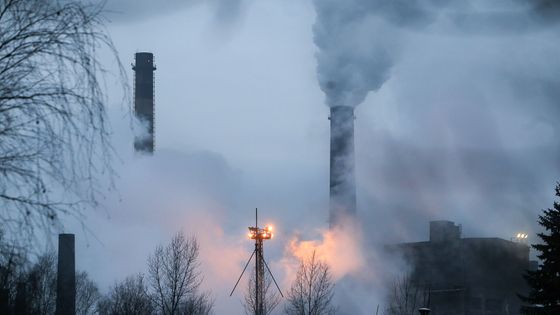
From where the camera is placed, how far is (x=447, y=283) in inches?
2916

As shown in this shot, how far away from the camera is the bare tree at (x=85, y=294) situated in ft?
201

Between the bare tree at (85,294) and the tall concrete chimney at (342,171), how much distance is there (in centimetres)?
1944

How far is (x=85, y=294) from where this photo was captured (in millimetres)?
62219

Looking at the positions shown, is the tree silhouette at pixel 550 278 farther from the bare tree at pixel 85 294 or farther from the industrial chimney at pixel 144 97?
the industrial chimney at pixel 144 97

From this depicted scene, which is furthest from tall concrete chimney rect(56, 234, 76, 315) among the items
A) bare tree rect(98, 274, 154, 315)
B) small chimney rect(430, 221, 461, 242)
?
small chimney rect(430, 221, 461, 242)

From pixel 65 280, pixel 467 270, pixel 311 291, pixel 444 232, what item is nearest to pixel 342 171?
pixel 444 232

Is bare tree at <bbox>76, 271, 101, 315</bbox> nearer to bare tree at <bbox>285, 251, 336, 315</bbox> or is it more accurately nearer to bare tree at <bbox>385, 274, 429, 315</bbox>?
bare tree at <bbox>285, 251, 336, 315</bbox>

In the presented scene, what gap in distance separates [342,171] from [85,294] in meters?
Answer: 21.9

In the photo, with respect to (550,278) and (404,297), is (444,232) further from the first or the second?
(550,278)

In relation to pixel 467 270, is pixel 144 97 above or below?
above

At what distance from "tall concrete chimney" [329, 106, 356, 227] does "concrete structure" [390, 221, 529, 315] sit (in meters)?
8.97

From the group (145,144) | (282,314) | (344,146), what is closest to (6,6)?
(282,314)

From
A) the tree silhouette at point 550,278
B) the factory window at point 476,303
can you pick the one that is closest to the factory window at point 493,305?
the factory window at point 476,303

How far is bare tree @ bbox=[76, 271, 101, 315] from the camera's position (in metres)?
61.2
